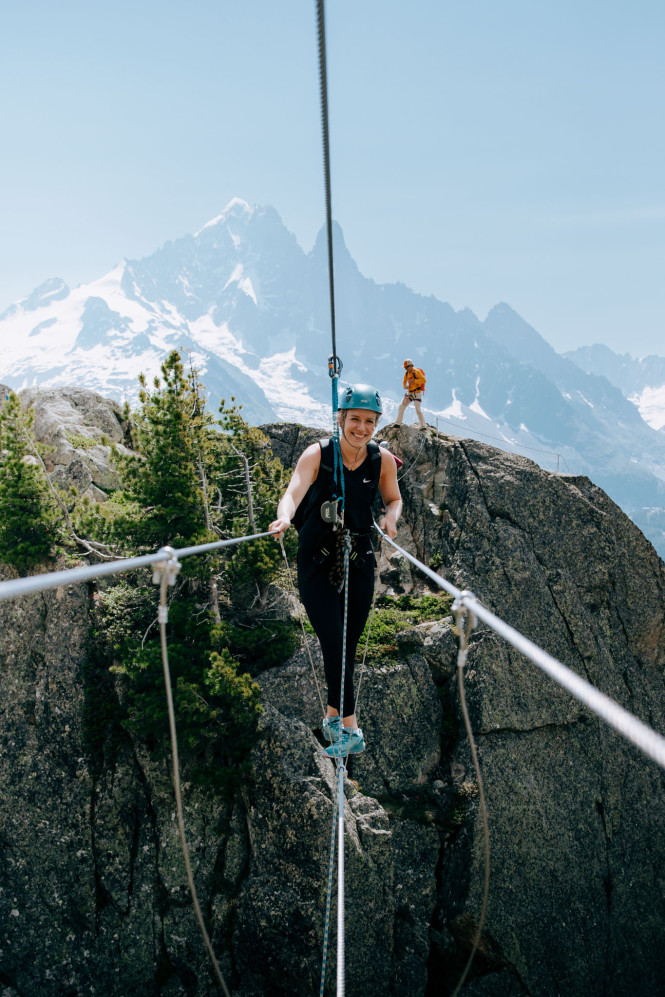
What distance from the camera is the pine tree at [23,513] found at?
18953 millimetres

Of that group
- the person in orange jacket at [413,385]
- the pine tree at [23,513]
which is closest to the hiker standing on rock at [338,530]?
the pine tree at [23,513]

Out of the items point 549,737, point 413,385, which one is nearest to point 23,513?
point 413,385

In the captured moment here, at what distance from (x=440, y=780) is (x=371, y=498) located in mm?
12395

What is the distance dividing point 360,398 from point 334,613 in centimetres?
234

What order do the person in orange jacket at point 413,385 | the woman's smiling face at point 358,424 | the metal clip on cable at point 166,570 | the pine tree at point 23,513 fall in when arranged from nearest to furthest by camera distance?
the metal clip on cable at point 166,570
the woman's smiling face at point 358,424
the pine tree at point 23,513
the person in orange jacket at point 413,385

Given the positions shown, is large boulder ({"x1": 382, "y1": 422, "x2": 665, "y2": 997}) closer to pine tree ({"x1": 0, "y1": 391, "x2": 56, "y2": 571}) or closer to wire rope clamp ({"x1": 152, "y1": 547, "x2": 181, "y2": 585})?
pine tree ({"x1": 0, "y1": 391, "x2": 56, "y2": 571})

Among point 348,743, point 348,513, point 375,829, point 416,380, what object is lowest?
point 375,829

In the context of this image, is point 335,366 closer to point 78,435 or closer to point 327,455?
point 327,455

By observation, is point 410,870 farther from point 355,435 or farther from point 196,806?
point 355,435

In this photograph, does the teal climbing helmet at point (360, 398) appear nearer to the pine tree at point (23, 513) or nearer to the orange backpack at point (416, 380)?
the pine tree at point (23, 513)

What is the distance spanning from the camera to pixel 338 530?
730 centimetres

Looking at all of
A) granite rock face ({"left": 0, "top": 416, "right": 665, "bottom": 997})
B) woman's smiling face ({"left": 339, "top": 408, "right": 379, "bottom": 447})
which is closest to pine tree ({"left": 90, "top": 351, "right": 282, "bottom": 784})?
granite rock face ({"left": 0, "top": 416, "right": 665, "bottom": 997})

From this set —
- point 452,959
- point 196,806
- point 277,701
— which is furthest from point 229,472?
point 452,959

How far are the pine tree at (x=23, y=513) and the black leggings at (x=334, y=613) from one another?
1415 cm
